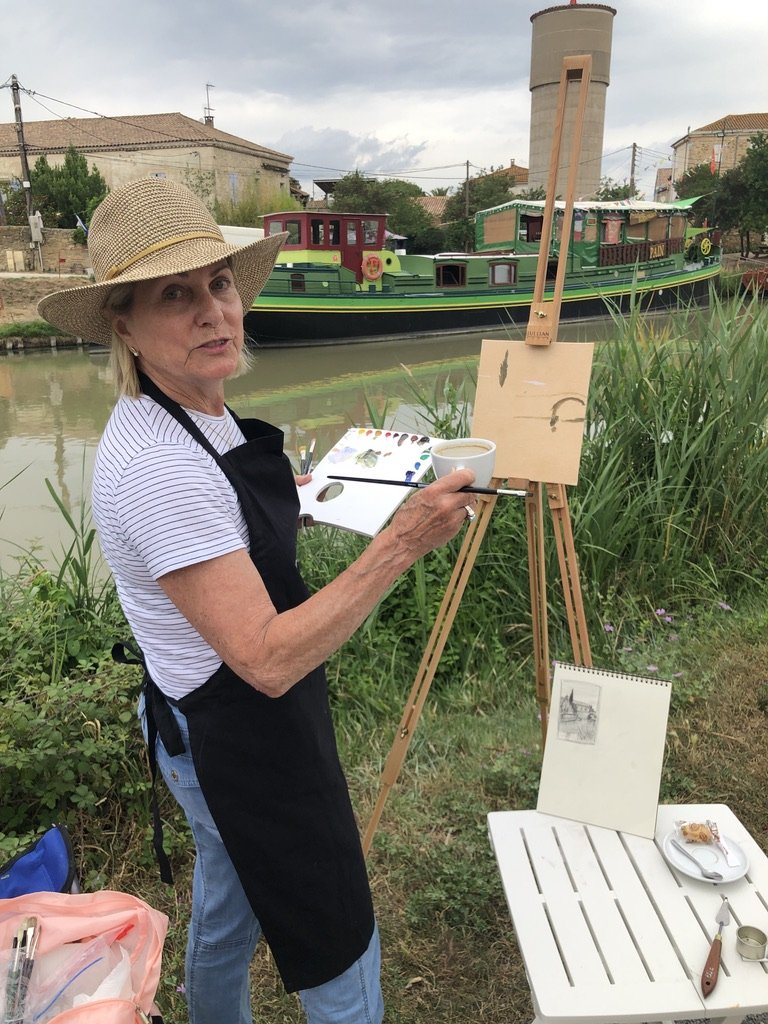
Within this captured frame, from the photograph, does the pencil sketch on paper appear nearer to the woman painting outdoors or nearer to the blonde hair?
the woman painting outdoors

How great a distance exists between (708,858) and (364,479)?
971 mm

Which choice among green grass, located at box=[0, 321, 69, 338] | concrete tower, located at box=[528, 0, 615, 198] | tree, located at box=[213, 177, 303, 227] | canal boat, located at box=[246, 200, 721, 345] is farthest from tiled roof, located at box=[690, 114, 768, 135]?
green grass, located at box=[0, 321, 69, 338]

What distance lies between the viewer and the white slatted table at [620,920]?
3.60 feet

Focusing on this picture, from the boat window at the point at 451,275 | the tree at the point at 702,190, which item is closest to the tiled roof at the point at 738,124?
the tree at the point at 702,190

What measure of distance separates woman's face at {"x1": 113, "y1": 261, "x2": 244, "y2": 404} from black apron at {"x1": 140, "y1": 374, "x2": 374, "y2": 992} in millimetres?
38

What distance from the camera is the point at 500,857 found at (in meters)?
1.39

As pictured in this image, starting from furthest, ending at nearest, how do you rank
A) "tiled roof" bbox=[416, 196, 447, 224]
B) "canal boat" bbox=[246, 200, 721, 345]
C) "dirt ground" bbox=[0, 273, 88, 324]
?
"tiled roof" bbox=[416, 196, 447, 224], "dirt ground" bbox=[0, 273, 88, 324], "canal boat" bbox=[246, 200, 721, 345]

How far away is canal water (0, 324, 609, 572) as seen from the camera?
16.4 ft

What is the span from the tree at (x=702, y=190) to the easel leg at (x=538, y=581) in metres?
27.8

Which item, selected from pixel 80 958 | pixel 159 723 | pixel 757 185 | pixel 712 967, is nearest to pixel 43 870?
pixel 80 958

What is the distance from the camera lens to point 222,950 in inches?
46.1

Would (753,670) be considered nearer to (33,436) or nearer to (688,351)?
(688,351)

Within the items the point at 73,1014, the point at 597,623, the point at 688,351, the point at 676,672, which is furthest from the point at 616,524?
the point at 73,1014

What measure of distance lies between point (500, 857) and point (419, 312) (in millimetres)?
14428
